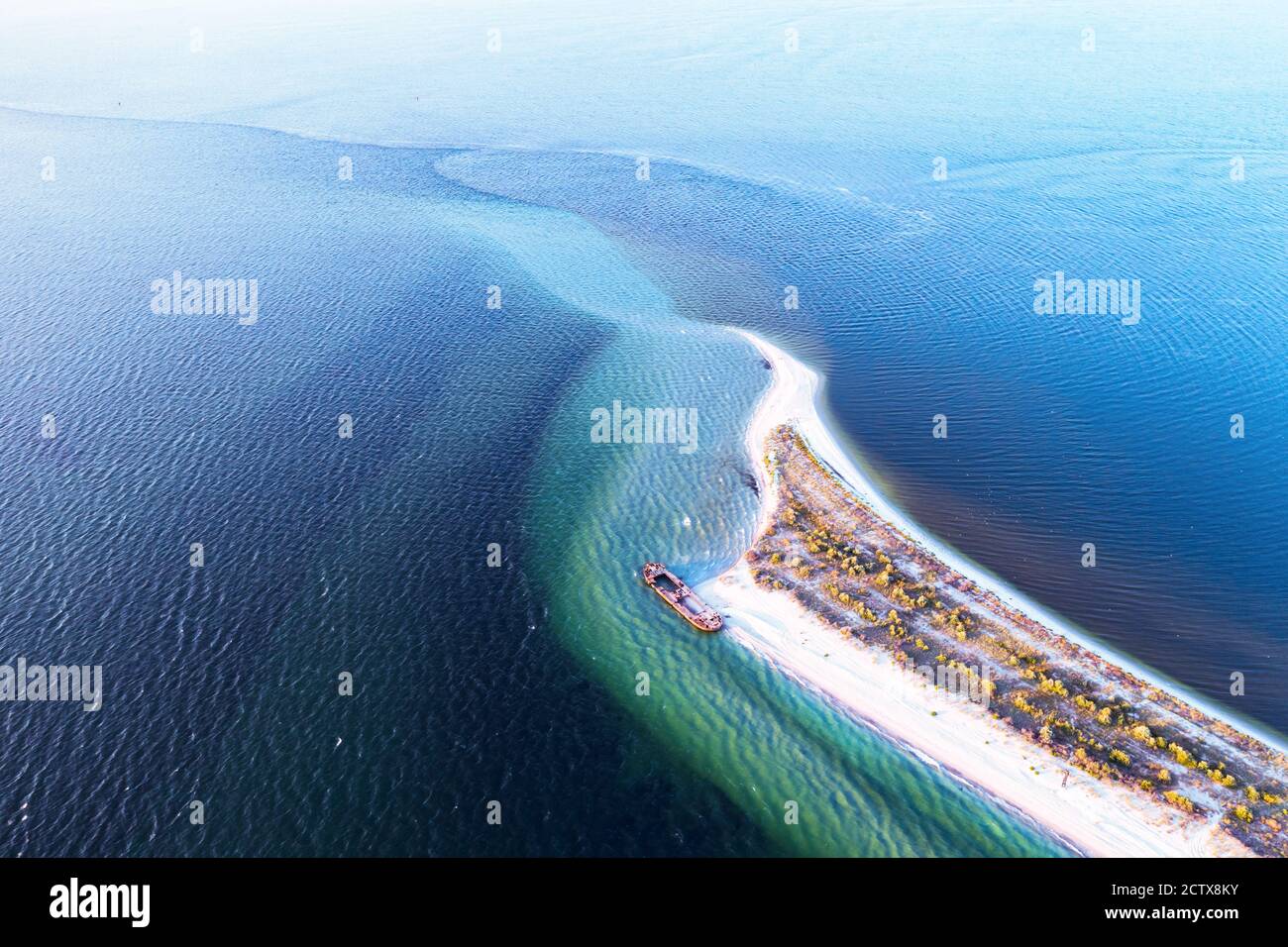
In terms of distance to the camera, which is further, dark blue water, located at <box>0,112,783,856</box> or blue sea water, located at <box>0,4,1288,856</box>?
blue sea water, located at <box>0,4,1288,856</box>

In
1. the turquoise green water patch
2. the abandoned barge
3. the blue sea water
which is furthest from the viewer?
the abandoned barge

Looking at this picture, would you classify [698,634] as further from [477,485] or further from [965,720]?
[477,485]

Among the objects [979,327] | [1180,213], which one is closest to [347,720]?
[979,327]

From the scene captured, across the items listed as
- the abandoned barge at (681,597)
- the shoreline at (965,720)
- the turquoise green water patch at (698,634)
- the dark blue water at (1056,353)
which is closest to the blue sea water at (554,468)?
the turquoise green water patch at (698,634)

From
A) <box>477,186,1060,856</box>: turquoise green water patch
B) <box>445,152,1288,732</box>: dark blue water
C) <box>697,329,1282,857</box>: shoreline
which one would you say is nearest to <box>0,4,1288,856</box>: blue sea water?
<box>477,186,1060,856</box>: turquoise green water patch

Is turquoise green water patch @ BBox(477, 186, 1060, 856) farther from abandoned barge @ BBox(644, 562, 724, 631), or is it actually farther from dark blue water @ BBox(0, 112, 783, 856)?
dark blue water @ BBox(0, 112, 783, 856)
